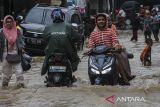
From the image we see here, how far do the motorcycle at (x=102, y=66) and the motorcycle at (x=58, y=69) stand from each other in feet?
3.33

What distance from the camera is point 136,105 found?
8.49 metres

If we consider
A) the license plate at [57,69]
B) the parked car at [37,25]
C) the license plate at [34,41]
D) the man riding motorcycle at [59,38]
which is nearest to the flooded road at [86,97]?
the license plate at [57,69]

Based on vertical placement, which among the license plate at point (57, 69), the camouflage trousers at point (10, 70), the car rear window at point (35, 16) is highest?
the license plate at point (57, 69)

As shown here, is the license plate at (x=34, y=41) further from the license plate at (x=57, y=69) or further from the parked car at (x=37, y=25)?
the license plate at (x=57, y=69)

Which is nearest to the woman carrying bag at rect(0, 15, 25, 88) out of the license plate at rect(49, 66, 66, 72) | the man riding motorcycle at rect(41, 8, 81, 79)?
the man riding motorcycle at rect(41, 8, 81, 79)

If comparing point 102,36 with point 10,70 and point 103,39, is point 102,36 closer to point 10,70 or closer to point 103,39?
point 103,39

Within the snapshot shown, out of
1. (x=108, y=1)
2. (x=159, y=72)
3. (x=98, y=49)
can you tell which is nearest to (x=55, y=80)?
(x=98, y=49)

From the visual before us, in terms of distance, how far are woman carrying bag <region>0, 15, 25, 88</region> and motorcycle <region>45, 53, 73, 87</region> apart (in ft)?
2.11

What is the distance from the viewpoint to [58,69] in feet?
38.3

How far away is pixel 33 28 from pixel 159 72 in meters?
6.23

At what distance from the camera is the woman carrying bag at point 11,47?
11.9m

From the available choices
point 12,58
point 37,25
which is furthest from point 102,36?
point 37,25

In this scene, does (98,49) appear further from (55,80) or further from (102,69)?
(55,80)

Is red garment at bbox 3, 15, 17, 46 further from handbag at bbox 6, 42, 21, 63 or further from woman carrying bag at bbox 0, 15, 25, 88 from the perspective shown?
handbag at bbox 6, 42, 21, 63
